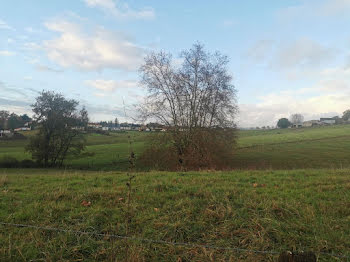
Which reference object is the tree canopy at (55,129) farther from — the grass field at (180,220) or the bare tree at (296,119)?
the bare tree at (296,119)

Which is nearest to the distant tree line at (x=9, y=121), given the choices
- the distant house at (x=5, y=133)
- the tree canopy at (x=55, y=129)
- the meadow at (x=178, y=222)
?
the distant house at (x=5, y=133)

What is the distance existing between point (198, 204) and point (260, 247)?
1.79m

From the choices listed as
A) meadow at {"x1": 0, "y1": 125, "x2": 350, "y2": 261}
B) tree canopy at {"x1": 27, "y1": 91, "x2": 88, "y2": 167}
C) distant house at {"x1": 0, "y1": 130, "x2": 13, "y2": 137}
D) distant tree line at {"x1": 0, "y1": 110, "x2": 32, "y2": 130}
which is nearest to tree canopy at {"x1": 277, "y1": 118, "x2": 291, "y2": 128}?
tree canopy at {"x1": 27, "y1": 91, "x2": 88, "y2": 167}

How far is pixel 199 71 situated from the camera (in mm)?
23688

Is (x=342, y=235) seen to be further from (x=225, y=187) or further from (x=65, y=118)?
(x=65, y=118)

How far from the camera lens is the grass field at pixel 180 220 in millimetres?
3479

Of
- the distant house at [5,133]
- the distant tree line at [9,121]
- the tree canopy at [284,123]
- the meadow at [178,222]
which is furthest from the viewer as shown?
the tree canopy at [284,123]

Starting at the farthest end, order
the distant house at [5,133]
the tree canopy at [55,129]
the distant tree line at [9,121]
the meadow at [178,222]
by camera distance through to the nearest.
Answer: the distant house at [5,133] < the distant tree line at [9,121] < the tree canopy at [55,129] < the meadow at [178,222]

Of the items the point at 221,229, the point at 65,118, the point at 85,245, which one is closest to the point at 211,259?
the point at 221,229

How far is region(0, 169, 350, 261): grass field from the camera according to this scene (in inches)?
137

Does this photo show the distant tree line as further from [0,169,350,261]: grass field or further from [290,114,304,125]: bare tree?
[290,114,304,125]: bare tree

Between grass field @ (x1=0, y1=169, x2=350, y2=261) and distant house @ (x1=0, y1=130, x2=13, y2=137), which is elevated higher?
distant house @ (x1=0, y1=130, x2=13, y2=137)

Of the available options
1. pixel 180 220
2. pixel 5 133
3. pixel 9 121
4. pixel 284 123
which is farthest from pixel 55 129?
pixel 284 123

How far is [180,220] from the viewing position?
4383 millimetres
